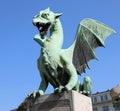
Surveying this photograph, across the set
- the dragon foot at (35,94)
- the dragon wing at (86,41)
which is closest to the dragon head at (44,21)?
the dragon wing at (86,41)

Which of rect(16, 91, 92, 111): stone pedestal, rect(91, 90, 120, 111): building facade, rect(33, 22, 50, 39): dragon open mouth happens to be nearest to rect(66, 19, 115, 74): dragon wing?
rect(33, 22, 50, 39): dragon open mouth

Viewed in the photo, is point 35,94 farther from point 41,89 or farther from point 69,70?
point 69,70

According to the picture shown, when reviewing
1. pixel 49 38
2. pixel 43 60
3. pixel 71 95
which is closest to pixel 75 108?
pixel 71 95

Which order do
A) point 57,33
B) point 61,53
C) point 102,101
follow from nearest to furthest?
point 61,53, point 57,33, point 102,101

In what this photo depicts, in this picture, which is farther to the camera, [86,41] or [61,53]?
[86,41]

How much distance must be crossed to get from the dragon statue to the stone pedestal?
0.15 m

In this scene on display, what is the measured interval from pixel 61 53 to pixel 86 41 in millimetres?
1238

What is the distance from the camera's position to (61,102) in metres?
6.48

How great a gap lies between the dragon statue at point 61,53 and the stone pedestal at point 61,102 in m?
0.15

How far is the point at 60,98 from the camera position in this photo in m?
6.48

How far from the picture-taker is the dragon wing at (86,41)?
772 cm

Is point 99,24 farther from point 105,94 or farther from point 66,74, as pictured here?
point 105,94

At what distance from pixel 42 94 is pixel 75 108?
870 millimetres

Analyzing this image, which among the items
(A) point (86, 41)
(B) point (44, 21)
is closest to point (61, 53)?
(B) point (44, 21)
